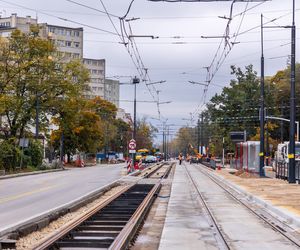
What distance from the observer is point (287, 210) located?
1980cm

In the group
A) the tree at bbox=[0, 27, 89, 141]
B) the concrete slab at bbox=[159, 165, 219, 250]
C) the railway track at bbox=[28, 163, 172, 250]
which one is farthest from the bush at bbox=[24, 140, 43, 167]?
the railway track at bbox=[28, 163, 172, 250]

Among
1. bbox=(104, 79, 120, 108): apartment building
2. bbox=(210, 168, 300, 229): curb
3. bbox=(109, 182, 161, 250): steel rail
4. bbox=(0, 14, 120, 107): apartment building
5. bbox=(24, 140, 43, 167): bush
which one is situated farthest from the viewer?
bbox=(104, 79, 120, 108): apartment building

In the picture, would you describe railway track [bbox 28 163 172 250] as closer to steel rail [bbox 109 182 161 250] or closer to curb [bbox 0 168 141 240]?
steel rail [bbox 109 182 161 250]

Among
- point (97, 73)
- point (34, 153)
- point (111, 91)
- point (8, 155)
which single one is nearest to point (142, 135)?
point (97, 73)

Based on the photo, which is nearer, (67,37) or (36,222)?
(36,222)

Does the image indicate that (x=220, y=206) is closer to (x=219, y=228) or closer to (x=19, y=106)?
(x=219, y=228)

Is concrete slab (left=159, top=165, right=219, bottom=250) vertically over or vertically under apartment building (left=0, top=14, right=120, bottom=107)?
under

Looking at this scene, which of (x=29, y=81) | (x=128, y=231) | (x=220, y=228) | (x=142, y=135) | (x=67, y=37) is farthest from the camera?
(x=142, y=135)

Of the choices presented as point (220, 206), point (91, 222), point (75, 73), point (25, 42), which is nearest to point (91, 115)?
point (75, 73)

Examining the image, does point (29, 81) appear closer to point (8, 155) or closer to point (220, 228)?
point (8, 155)

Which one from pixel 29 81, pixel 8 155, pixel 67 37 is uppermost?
pixel 67 37

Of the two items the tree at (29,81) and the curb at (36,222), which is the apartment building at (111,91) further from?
the curb at (36,222)

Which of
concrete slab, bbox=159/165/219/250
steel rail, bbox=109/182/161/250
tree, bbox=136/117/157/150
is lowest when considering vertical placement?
concrete slab, bbox=159/165/219/250

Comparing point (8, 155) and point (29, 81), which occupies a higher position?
point (29, 81)
